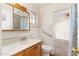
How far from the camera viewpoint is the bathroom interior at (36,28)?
128cm

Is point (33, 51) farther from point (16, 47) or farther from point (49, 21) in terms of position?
point (49, 21)

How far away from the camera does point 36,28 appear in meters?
1.32

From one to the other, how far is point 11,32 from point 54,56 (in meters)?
0.56

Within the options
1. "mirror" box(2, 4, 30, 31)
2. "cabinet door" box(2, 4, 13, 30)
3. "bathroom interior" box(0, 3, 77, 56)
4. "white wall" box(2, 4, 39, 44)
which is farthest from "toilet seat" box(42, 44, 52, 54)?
"cabinet door" box(2, 4, 13, 30)

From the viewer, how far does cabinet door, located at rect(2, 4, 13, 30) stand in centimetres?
127

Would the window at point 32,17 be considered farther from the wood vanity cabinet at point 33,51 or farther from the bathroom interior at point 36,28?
the wood vanity cabinet at point 33,51

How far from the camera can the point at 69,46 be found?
1287mm

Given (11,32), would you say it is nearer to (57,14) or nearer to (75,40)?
(57,14)

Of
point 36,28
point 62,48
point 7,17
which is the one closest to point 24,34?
point 36,28

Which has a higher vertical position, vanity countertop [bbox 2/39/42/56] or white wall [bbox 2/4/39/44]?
white wall [bbox 2/4/39/44]

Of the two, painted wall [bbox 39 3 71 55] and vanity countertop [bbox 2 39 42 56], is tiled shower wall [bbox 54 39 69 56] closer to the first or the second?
painted wall [bbox 39 3 71 55]

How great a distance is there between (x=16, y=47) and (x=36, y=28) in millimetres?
315

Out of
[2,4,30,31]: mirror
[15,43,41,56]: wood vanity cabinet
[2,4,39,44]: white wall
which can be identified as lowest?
[15,43,41,56]: wood vanity cabinet

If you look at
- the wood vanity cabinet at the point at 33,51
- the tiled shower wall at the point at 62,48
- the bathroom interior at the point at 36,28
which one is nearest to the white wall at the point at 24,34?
the bathroom interior at the point at 36,28
